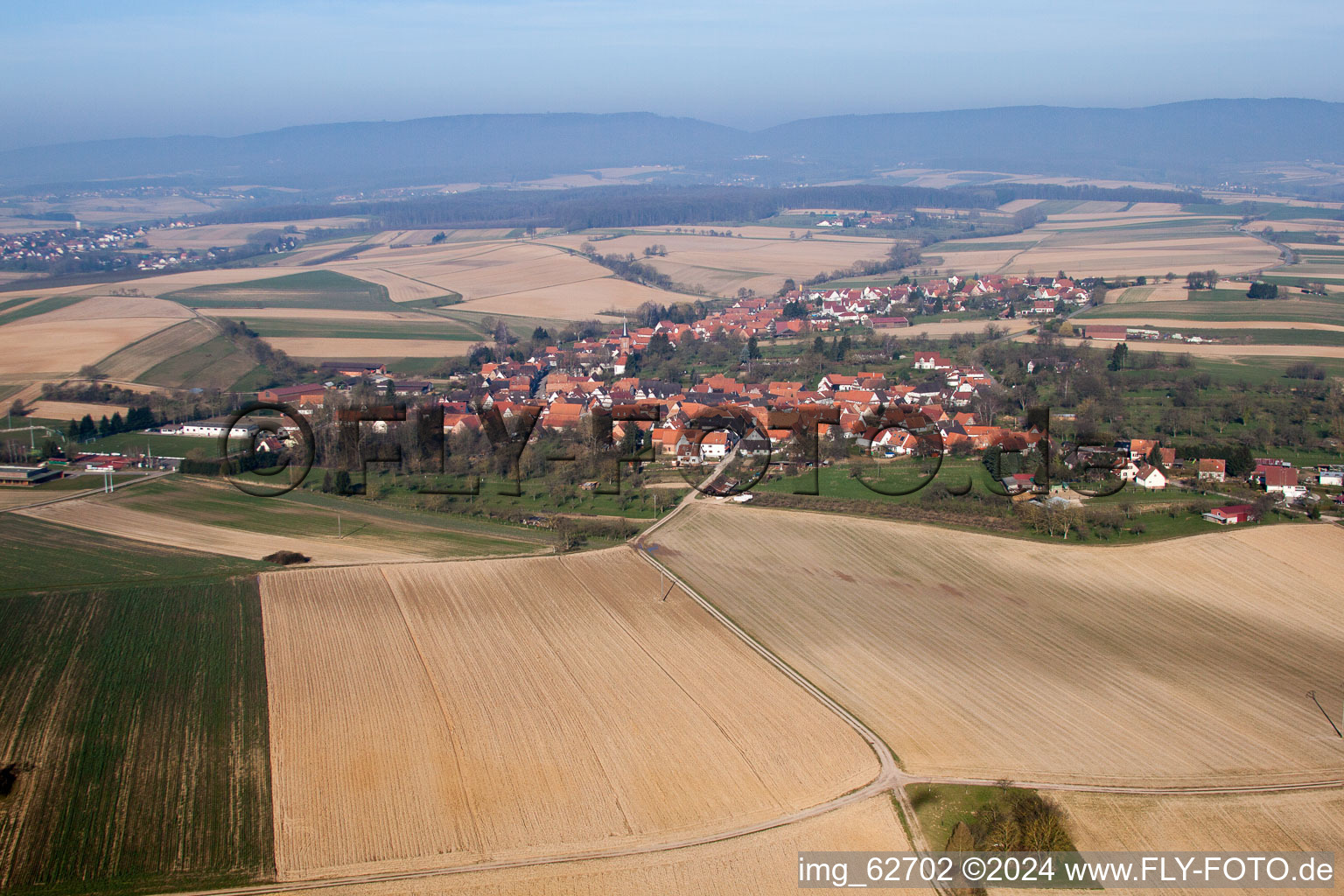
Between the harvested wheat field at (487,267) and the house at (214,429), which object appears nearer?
the house at (214,429)

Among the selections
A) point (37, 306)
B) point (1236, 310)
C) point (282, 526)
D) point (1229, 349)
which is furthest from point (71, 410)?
point (1236, 310)

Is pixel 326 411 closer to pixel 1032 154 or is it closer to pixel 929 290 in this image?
pixel 929 290

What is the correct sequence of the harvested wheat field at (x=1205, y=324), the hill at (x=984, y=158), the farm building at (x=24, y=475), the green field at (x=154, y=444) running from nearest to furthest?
the farm building at (x=24, y=475) → the green field at (x=154, y=444) → the harvested wheat field at (x=1205, y=324) → the hill at (x=984, y=158)

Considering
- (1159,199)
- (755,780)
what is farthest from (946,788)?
(1159,199)

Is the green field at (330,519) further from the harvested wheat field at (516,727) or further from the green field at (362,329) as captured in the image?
the green field at (362,329)

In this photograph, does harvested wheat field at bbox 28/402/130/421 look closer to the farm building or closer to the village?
the village

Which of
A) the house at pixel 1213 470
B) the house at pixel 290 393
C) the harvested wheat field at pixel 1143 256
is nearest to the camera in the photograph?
the house at pixel 1213 470

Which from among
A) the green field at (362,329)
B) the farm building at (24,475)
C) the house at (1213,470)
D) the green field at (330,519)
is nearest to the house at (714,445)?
the green field at (330,519)

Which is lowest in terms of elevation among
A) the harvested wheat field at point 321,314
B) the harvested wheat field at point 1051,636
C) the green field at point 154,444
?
the harvested wheat field at point 1051,636
